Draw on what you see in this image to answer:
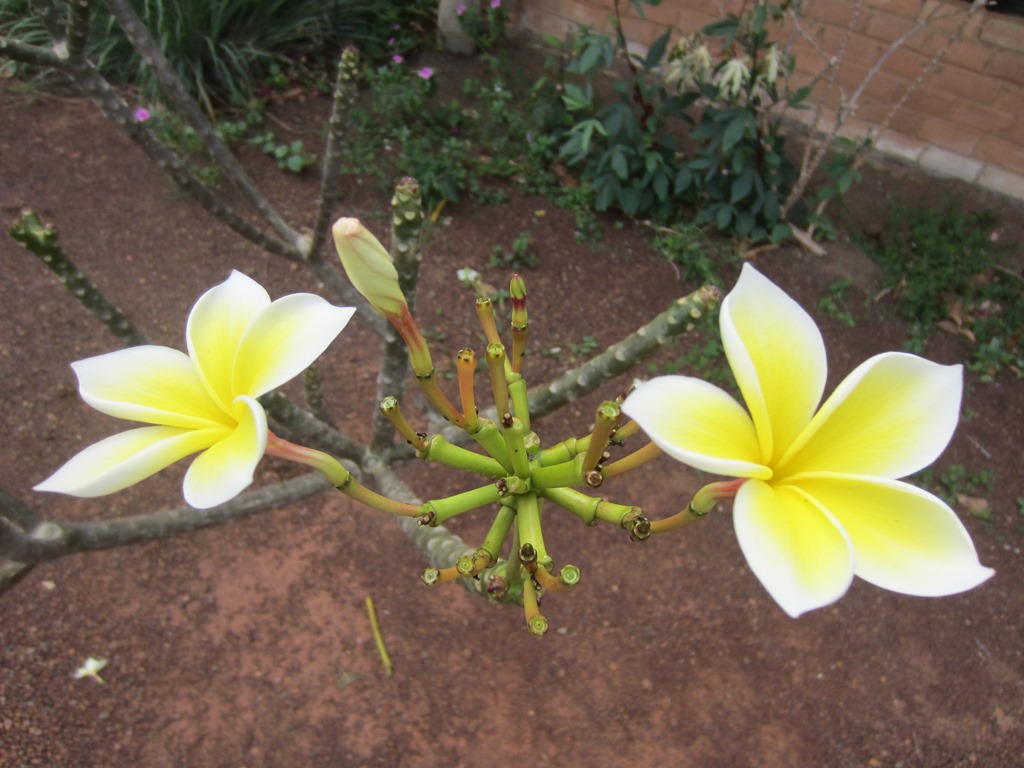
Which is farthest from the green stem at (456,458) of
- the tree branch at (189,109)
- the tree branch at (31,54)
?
the tree branch at (31,54)

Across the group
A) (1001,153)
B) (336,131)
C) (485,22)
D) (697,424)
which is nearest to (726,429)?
(697,424)

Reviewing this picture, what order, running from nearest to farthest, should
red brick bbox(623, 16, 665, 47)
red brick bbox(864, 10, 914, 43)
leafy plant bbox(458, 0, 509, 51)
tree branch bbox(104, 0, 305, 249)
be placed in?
1. tree branch bbox(104, 0, 305, 249)
2. red brick bbox(864, 10, 914, 43)
3. red brick bbox(623, 16, 665, 47)
4. leafy plant bbox(458, 0, 509, 51)

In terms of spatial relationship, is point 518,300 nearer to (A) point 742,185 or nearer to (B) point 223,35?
(A) point 742,185

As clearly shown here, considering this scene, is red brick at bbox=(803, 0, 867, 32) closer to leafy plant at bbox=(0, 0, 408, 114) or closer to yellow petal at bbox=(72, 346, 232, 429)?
leafy plant at bbox=(0, 0, 408, 114)

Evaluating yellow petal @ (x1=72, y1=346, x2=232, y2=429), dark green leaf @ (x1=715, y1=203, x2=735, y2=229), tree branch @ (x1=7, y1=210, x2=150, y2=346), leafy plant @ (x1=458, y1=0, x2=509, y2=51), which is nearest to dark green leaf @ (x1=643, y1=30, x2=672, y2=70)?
dark green leaf @ (x1=715, y1=203, x2=735, y2=229)

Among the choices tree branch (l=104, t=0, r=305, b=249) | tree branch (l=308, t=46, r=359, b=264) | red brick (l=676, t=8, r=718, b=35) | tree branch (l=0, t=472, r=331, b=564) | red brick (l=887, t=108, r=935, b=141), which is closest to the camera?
tree branch (l=0, t=472, r=331, b=564)
